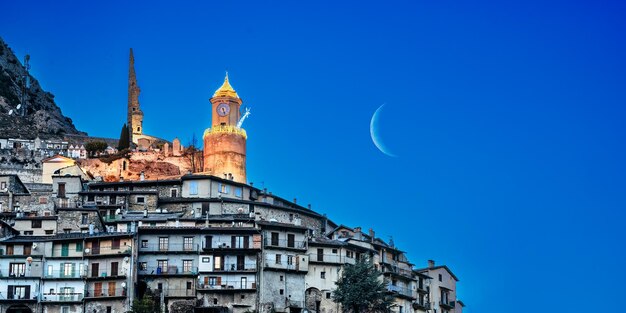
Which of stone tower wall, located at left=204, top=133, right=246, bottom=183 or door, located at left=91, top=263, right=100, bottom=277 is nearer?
door, located at left=91, top=263, right=100, bottom=277

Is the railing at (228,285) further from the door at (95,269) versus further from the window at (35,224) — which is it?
the window at (35,224)

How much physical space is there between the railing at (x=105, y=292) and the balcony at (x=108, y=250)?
2.50 metres

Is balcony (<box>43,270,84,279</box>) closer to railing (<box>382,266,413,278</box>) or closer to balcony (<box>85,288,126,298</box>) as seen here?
balcony (<box>85,288,126,298</box>)

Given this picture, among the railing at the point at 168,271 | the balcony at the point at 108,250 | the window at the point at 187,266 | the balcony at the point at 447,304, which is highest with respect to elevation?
the balcony at the point at 108,250

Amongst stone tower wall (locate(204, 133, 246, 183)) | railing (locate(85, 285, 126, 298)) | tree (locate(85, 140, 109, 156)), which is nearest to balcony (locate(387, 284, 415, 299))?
railing (locate(85, 285, 126, 298))

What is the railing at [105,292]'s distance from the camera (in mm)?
77188

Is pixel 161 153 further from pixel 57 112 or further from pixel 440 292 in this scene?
pixel 57 112

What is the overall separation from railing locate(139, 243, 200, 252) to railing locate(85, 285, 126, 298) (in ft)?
12.8

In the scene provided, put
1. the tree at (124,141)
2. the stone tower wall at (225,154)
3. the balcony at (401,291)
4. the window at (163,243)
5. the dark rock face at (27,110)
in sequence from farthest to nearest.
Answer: the dark rock face at (27,110) → the tree at (124,141) → the stone tower wall at (225,154) → the balcony at (401,291) → the window at (163,243)

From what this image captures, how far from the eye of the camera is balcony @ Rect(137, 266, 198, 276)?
79375 mm

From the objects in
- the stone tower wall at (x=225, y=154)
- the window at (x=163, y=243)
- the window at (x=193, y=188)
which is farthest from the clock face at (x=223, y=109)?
the window at (x=163, y=243)

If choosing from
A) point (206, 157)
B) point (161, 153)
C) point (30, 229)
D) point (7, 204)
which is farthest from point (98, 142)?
point (30, 229)

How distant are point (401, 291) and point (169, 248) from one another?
21.0m

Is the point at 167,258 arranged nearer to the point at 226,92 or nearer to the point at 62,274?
the point at 62,274
